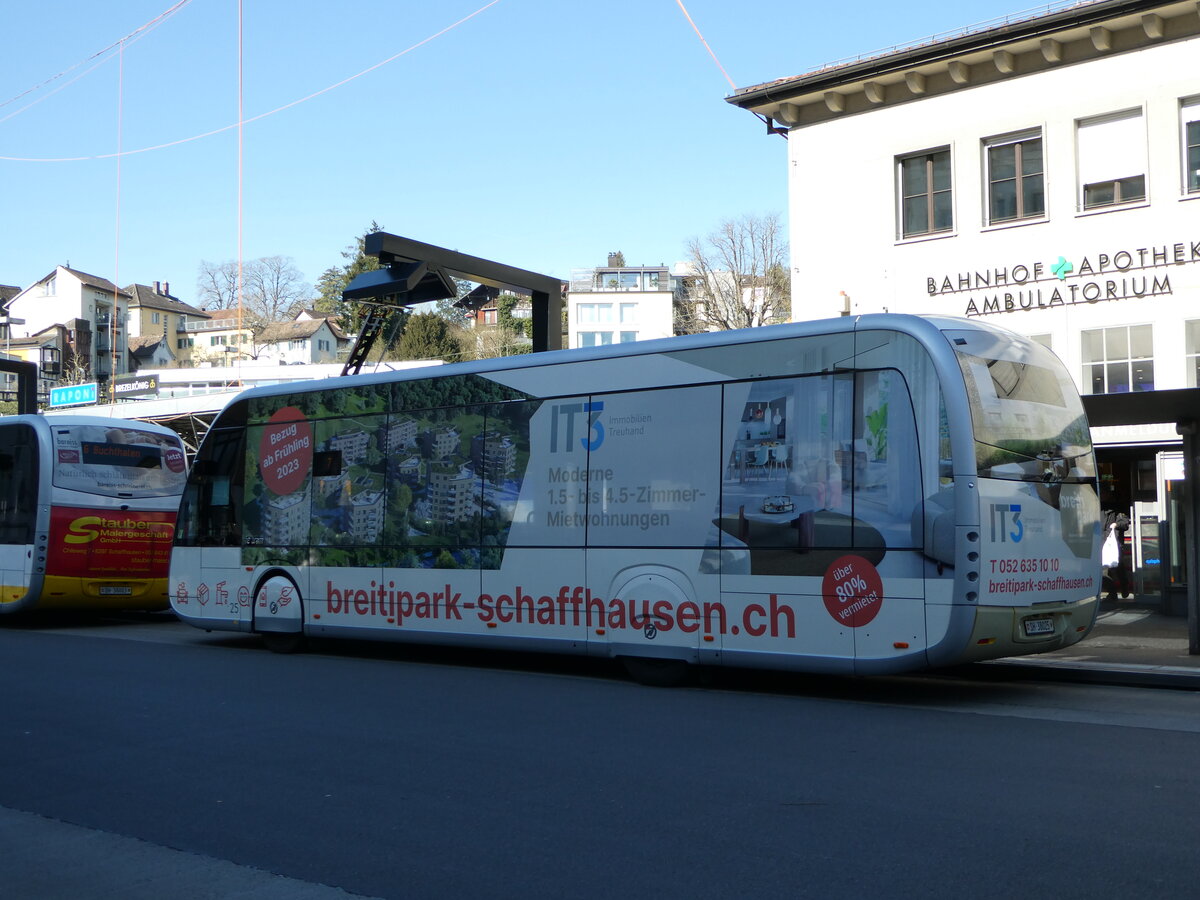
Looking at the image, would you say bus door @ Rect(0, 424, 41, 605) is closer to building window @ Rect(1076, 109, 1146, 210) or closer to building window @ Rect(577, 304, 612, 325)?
building window @ Rect(1076, 109, 1146, 210)

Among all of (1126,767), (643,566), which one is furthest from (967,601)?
(643,566)

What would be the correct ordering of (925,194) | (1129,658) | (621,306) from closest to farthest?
(1129,658) → (925,194) → (621,306)

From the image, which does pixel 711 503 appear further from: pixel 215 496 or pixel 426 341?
pixel 426 341

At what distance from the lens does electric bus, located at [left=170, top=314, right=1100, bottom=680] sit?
9758mm

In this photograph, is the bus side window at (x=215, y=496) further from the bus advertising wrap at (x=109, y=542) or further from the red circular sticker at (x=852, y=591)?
the red circular sticker at (x=852, y=591)

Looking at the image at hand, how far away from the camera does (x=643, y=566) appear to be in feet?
37.6

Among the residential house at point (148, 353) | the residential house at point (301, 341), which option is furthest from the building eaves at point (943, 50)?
the residential house at point (148, 353)

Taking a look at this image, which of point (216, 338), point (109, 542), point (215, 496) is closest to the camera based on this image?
point (215, 496)

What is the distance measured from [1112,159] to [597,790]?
56.3ft

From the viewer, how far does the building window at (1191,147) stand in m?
19.5

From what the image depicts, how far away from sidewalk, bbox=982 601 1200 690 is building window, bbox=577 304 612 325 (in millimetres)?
92493

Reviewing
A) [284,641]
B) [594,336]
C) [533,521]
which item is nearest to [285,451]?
[284,641]

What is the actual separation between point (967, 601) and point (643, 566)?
3.07m

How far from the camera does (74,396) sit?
68.8 metres
